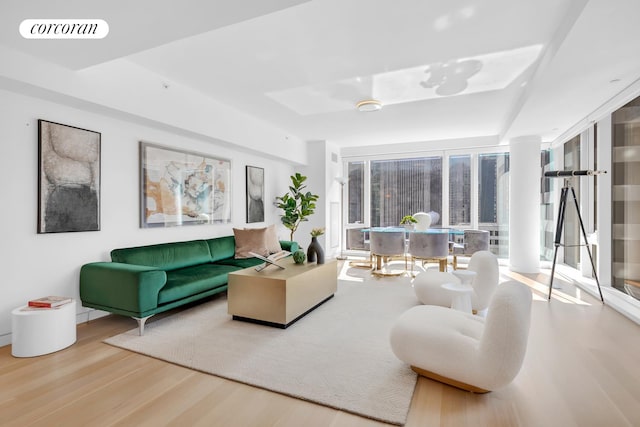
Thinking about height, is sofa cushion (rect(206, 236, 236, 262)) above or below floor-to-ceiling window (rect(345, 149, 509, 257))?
below

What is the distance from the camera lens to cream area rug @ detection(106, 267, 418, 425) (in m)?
2.00

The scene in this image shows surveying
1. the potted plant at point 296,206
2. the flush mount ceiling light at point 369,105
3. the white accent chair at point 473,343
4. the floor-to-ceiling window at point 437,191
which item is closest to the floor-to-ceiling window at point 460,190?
the floor-to-ceiling window at point 437,191

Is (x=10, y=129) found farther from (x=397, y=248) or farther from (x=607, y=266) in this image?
(x=607, y=266)

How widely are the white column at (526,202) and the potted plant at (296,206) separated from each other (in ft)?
12.6

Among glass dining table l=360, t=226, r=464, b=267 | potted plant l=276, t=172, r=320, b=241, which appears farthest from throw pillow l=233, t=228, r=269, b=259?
glass dining table l=360, t=226, r=464, b=267

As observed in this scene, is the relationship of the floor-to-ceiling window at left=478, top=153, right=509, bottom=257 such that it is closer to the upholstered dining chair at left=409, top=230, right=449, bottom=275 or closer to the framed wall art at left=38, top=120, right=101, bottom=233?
the upholstered dining chair at left=409, top=230, right=449, bottom=275

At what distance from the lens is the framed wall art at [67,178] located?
292 cm

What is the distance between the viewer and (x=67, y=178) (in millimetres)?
3086

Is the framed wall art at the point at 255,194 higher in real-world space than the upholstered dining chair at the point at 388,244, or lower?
higher

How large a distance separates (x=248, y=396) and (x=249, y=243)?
3019mm

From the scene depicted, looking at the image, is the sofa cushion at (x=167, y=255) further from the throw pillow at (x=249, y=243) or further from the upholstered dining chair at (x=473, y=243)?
the upholstered dining chair at (x=473, y=243)

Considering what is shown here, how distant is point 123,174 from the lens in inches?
143

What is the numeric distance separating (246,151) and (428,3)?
12.7ft

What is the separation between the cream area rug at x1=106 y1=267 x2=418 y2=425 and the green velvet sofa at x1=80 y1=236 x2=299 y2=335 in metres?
0.26
